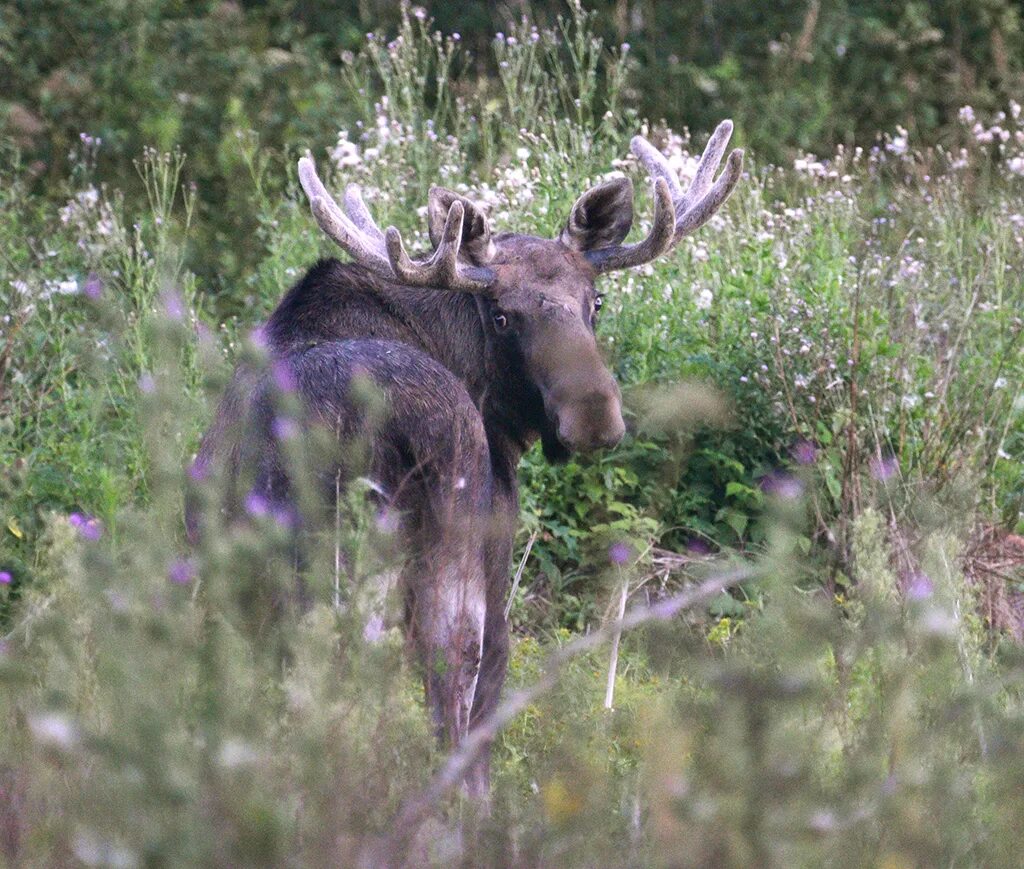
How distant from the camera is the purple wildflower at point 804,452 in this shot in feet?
21.0

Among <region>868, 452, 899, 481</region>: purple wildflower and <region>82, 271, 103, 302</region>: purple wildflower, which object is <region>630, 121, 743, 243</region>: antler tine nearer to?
<region>868, 452, 899, 481</region>: purple wildflower

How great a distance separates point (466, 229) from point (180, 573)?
2.66 m

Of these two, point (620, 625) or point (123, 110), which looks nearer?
point (620, 625)

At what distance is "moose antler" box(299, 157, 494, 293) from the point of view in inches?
200

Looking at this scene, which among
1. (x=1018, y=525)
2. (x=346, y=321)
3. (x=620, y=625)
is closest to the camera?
(x=620, y=625)

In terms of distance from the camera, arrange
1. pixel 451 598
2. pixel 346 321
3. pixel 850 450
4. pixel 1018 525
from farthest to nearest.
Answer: pixel 1018 525, pixel 850 450, pixel 346 321, pixel 451 598

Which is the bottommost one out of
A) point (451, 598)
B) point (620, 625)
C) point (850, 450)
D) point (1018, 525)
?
point (1018, 525)

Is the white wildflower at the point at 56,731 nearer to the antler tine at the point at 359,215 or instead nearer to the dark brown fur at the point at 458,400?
the dark brown fur at the point at 458,400

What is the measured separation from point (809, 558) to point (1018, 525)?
2.79 ft

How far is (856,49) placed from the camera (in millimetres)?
13711

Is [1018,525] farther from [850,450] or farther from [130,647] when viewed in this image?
[130,647]

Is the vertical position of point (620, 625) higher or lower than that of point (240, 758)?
lower

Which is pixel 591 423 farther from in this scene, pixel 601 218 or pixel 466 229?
pixel 601 218

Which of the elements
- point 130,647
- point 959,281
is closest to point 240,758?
point 130,647
